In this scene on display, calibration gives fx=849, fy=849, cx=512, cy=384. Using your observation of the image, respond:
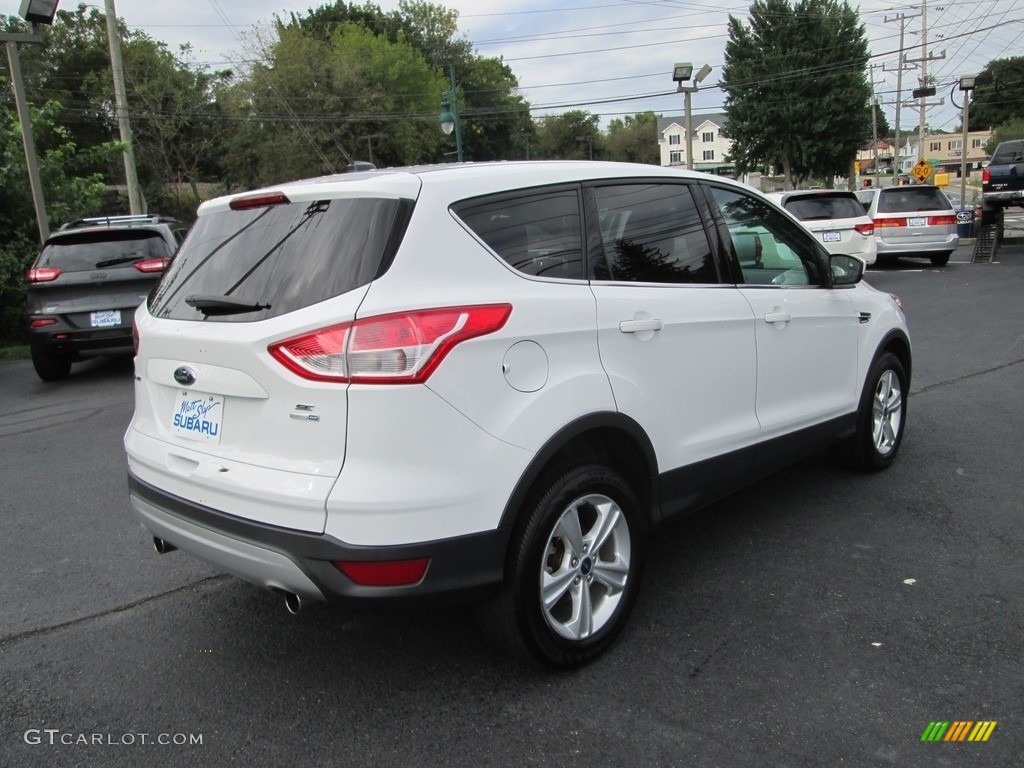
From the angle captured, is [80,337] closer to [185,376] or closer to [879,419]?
[185,376]

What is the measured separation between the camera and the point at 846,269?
184 inches

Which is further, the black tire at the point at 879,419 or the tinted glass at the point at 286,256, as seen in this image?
the black tire at the point at 879,419

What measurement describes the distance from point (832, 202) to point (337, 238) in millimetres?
14755

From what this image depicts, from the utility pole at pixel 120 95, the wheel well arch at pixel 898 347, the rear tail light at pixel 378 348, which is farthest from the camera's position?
the utility pole at pixel 120 95

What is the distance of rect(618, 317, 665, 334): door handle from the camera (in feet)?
10.2

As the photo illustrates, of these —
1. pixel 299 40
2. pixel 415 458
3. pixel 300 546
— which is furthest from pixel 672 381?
pixel 299 40

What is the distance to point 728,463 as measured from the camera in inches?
145

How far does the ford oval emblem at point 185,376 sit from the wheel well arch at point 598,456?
1.17 m

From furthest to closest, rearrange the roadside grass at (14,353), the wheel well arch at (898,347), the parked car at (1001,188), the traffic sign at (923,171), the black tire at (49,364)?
the traffic sign at (923,171)
the parked car at (1001,188)
the roadside grass at (14,353)
the black tire at (49,364)
the wheel well arch at (898,347)

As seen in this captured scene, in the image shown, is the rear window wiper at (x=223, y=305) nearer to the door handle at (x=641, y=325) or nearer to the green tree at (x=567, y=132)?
the door handle at (x=641, y=325)

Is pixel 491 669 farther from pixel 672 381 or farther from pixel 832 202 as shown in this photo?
pixel 832 202

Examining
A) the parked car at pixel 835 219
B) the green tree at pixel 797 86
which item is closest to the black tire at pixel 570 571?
the parked car at pixel 835 219

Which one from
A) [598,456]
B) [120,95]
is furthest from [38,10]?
[120,95]

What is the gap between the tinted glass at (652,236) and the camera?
329 cm
